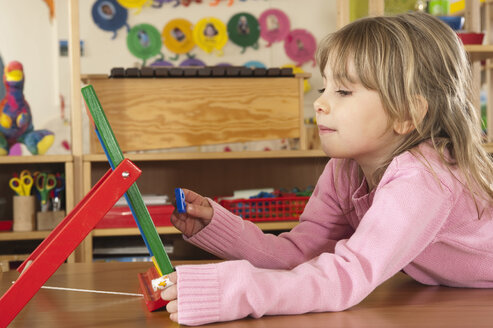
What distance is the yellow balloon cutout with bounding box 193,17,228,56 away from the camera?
144 inches

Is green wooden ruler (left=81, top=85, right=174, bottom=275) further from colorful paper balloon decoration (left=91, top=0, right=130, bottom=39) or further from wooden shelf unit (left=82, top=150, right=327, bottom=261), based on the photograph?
colorful paper balloon decoration (left=91, top=0, right=130, bottom=39)

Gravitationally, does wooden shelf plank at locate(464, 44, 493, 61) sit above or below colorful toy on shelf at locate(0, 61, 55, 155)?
above

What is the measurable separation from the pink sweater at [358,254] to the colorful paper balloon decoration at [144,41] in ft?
9.23

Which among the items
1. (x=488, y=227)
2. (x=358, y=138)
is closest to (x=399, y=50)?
(x=358, y=138)

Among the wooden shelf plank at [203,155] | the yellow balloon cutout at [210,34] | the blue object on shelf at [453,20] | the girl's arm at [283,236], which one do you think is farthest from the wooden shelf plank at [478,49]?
the yellow balloon cutout at [210,34]

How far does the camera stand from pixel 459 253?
83 centimetres

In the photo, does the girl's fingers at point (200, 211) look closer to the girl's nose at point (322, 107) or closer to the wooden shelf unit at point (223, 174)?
the girl's nose at point (322, 107)

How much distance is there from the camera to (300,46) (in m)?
3.72

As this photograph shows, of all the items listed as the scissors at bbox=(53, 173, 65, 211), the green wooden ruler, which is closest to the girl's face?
the green wooden ruler

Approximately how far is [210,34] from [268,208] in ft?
5.96

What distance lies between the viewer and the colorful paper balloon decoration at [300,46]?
3.72 metres

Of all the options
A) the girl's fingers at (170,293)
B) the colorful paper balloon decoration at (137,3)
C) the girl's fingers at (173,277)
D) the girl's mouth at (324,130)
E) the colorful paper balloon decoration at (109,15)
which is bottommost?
the girl's fingers at (170,293)

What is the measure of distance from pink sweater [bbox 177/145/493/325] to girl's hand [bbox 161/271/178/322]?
2 cm

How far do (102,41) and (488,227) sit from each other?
3074 mm
